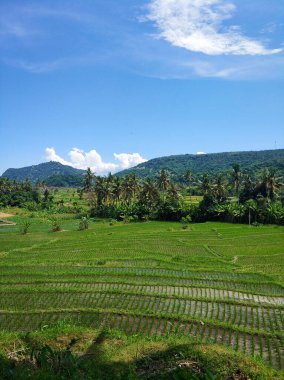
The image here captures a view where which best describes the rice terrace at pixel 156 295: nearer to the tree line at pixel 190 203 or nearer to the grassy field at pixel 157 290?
the grassy field at pixel 157 290

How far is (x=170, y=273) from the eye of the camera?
97.9 feet

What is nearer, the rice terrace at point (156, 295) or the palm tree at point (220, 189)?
the rice terrace at point (156, 295)

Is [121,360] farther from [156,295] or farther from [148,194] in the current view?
[148,194]

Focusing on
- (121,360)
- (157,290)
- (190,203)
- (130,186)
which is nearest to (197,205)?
(190,203)

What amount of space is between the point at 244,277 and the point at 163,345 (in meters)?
15.9

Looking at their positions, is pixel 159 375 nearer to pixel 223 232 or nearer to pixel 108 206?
pixel 223 232

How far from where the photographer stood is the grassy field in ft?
59.4

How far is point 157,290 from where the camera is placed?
25.0 m

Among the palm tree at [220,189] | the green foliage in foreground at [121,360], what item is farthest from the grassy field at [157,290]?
the palm tree at [220,189]

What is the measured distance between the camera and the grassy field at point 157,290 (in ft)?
59.4

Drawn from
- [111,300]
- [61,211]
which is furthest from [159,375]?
[61,211]

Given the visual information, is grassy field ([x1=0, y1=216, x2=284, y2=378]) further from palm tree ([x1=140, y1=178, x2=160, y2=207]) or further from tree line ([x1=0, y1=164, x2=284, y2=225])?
palm tree ([x1=140, y1=178, x2=160, y2=207])

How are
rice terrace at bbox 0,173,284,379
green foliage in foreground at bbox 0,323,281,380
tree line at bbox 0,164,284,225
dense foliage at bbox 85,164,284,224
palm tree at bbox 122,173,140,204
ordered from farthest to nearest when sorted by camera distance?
palm tree at bbox 122,173,140,204
tree line at bbox 0,164,284,225
dense foliage at bbox 85,164,284,224
rice terrace at bbox 0,173,284,379
green foliage in foreground at bbox 0,323,281,380

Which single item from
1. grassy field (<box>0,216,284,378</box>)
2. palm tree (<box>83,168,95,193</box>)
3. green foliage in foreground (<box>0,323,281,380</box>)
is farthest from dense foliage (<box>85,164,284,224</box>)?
green foliage in foreground (<box>0,323,281,380</box>)
